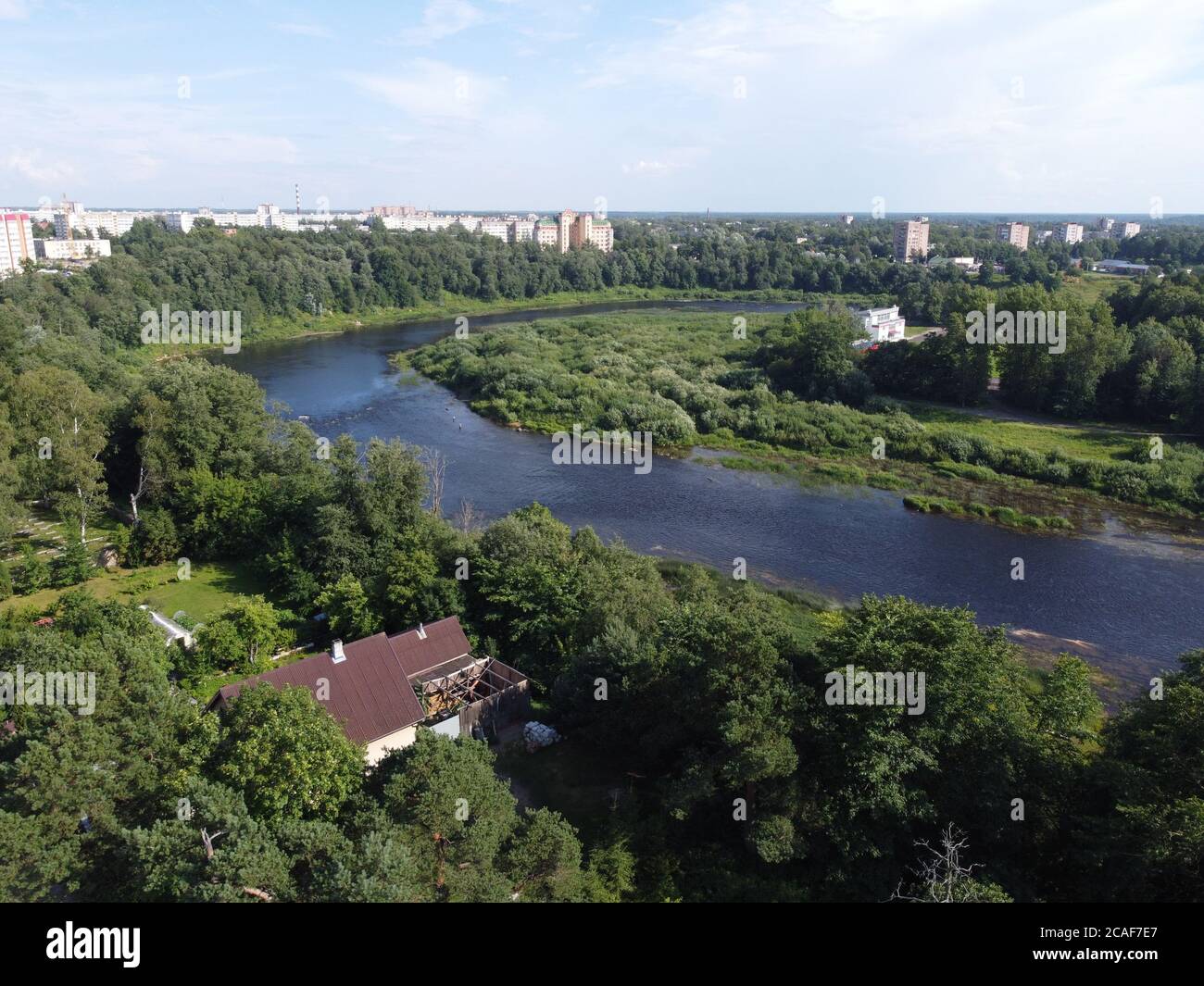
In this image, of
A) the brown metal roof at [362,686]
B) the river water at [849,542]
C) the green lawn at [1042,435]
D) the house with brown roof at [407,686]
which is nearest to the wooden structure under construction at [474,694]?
the house with brown roof at [407,686]

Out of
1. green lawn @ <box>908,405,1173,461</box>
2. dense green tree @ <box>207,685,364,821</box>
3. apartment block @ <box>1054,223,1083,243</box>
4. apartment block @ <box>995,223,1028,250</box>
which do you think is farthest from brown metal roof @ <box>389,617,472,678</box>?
apartment block @ <box>1054,223,1083,243</box>

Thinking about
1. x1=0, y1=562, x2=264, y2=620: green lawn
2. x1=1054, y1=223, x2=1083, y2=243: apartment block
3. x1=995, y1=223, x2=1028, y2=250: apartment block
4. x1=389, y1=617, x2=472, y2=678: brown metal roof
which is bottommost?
x1=0, y1=562, x2=264, y2=620: green lawn

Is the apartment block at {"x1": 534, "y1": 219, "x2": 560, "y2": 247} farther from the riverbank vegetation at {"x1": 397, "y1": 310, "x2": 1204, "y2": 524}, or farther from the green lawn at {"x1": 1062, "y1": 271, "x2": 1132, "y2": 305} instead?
the green lawn at {"x1": 1062, "y1": 271, "x2": 1132, "y2": 305}

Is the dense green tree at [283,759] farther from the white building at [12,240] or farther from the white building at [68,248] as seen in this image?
→ the white building at [68,248]
